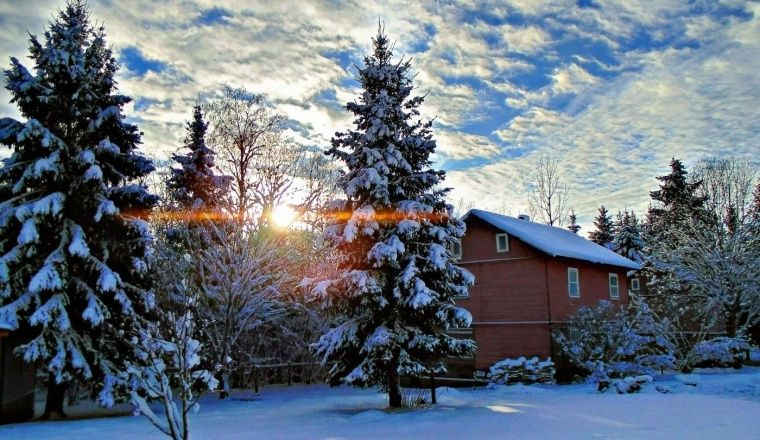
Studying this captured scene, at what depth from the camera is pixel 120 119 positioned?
1755cm

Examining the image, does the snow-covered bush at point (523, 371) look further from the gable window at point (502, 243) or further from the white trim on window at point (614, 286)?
the white trim on window at point (614, 286)

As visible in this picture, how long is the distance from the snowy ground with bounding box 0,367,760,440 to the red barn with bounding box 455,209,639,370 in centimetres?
611

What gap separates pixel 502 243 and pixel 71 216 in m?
19.2

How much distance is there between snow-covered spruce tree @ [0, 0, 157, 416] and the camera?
15117mm

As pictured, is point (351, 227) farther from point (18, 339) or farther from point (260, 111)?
point (260, 111)

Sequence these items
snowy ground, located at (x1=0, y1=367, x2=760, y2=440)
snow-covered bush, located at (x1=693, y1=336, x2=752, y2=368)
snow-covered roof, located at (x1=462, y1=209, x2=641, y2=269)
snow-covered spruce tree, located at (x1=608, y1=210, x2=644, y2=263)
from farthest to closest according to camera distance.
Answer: snow-covered spruce tree, located at (x1=608, y1=210, x2=644, y2=263), snow-covered roof, located at (x1=462, y1=209, x2=641, y2=269), snow-covered bush, located at (x1=693, y1=336, x2=752, y2=368), snowy ground, located at (x1=0, y1=367, x2=760, y2=440)

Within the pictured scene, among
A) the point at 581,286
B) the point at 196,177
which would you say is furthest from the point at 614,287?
the point at 196,177

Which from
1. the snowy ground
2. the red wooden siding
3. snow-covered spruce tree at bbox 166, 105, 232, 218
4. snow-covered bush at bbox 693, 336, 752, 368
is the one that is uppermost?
snow-covered spruce tree at bbox 166, 105, 232, 218

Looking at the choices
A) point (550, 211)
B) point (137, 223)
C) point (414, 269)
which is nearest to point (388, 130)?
point (414, 269)

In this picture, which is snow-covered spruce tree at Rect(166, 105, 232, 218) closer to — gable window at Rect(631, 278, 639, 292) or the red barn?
the red barn

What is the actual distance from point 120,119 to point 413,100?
360 inches

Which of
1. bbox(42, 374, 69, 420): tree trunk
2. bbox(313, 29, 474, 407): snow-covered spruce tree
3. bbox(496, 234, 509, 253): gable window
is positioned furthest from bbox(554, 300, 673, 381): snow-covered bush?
bbox(42, 374, 69, 420): tree trunk

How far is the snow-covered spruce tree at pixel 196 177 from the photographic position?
25516 mm

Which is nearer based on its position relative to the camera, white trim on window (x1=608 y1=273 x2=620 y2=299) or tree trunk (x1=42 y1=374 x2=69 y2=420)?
tree trunk (x1=42 y1=374 x2=69 y2=420)
